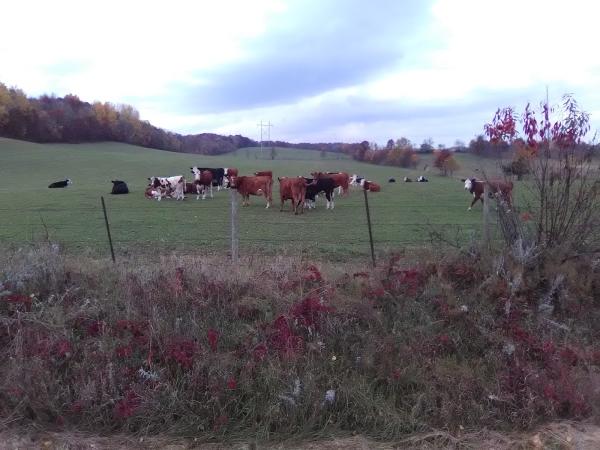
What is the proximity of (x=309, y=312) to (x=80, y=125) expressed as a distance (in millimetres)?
111423

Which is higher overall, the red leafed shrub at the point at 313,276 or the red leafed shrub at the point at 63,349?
the red leafed shrub at the point at 313,276

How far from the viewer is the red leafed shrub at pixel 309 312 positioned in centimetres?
571

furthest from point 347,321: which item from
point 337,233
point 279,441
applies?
point 337,233

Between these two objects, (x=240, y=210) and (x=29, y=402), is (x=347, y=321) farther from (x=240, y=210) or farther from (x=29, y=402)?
(x=240, y=210)

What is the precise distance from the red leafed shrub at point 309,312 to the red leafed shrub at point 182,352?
119 cm

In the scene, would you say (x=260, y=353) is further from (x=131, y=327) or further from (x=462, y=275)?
(x=462, y=275)

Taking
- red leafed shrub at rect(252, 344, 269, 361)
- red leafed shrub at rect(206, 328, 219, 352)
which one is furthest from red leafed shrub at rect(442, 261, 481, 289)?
red leafed shrub at rect(206, 328, 219, 352)

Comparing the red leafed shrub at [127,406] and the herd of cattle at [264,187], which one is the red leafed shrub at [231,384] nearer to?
the red leafed shrub at [127,406]

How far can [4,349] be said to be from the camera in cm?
545

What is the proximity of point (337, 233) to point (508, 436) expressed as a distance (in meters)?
10.7

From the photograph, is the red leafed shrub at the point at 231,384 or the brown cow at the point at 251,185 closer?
the red leafed shrub at the point at 231,384

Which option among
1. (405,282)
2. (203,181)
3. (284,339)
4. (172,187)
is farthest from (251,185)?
(284,339)

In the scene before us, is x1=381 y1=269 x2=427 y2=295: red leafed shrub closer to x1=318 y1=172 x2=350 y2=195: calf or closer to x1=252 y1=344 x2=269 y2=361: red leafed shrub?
x1=252 y1=344 x2=269 y2=361: red leafed shrub

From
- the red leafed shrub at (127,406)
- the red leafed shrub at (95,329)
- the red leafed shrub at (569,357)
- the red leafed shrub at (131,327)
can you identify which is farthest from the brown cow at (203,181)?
the red leafed shrub at (569,357)
